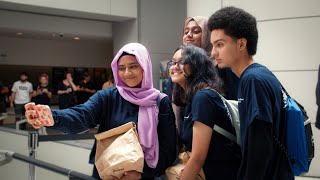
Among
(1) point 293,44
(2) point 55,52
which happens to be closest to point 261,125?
(1) point 293,44

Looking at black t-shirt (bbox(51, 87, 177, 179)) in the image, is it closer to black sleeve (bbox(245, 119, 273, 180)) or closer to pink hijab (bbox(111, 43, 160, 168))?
pink hijab (bbox(111, 43, 160, 168))

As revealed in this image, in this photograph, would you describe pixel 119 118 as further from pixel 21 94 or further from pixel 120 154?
pixel 21 94

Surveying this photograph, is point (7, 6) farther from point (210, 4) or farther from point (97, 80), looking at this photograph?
point (97, 80)

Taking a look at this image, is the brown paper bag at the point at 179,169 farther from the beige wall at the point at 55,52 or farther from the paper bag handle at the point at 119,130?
the beige wall at the point at 55,52

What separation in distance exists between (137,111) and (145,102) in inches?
3.2

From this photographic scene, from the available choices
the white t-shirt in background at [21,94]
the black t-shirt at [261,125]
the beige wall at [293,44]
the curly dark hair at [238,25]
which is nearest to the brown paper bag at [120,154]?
the black t-shirt at [261,125]

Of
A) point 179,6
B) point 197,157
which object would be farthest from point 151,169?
point 179,6

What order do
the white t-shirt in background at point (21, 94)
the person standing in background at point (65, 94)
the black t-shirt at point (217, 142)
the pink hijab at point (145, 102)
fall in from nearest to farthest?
1. the black t-shirt at point (217, 142)
2. the pink hijab at point (145, 102)
3. the white t-shirt in background at point (21, 94)
4. the person standing in background at point (65, 94)

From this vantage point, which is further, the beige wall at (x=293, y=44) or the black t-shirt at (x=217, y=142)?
the beige wall at (x=293, y=44)

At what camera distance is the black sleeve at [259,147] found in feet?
5.61

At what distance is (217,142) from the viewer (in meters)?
2.09

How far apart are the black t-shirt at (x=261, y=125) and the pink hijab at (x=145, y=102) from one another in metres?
0.61

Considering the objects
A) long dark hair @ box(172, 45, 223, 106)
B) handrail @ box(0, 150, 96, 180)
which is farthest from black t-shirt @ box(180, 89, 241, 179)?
handrail @ box(0, 150, 96, 180)

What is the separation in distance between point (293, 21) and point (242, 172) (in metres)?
4.46
